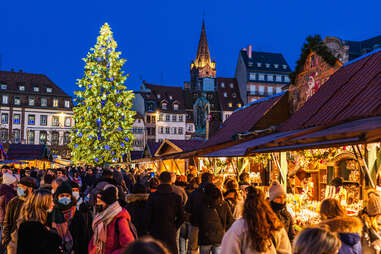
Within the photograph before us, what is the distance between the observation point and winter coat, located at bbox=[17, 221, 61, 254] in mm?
4711

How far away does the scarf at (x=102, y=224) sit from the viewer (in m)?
4.99

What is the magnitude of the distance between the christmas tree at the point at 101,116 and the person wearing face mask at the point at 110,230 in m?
30.1

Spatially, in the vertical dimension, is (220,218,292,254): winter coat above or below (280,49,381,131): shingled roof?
below

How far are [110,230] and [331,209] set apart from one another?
2398 mm

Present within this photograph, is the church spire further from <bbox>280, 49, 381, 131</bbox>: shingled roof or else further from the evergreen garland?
<bbox>280, 49, 381, 131</bbox>: shingled roof

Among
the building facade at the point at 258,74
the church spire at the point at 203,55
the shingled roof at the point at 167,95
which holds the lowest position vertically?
the shingled roof at the point at 167,95

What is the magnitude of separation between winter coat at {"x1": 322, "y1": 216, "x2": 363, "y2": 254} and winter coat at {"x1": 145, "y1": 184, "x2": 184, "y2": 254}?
3.44 m

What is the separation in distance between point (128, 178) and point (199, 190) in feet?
20.9

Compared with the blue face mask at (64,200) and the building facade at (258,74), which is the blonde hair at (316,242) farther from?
the building facade at (258,74)

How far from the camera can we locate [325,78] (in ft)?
51.5

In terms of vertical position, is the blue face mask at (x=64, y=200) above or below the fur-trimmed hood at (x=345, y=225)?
above

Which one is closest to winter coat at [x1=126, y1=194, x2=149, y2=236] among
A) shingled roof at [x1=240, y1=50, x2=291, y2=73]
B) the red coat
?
the red coat

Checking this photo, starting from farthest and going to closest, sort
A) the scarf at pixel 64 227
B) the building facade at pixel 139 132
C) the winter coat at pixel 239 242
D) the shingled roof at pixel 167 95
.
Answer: the shingled roof at pixel 167 95 < the building facade at pixel 139 132 < the scarf at pixel 64 227 < the winter coat at pixel 239 242

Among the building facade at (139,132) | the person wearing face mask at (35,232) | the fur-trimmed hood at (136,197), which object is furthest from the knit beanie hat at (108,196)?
the building facade at (139,132)
